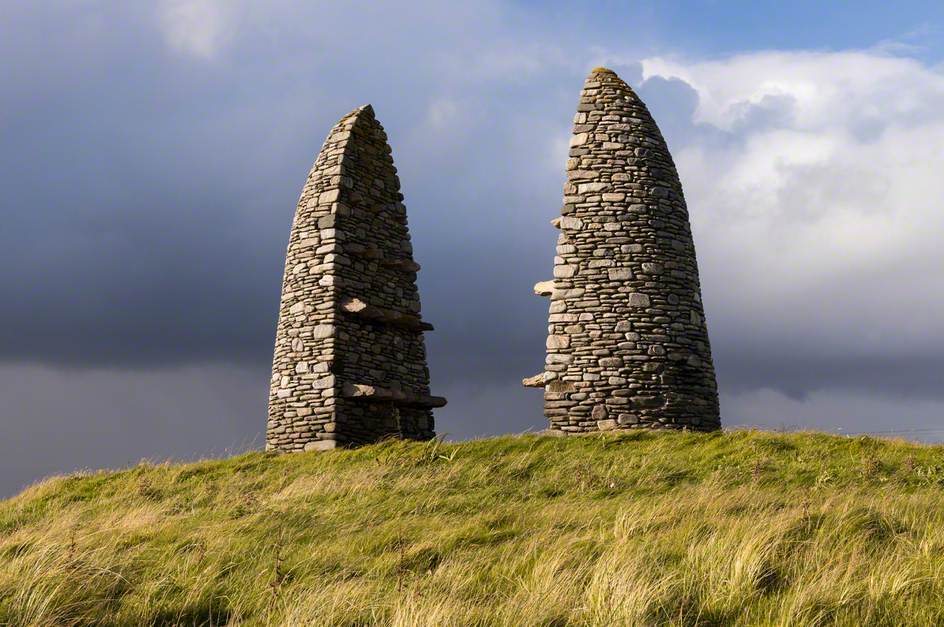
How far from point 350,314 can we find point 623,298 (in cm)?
611

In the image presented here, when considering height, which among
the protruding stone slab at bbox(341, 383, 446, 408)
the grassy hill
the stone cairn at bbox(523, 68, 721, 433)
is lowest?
the grassy hill

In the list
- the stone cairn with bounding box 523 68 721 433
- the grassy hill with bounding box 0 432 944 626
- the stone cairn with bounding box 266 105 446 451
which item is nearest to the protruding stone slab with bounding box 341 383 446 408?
the stone cairn with bounding box 266 105 446 451

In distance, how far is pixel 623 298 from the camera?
65.0 feet

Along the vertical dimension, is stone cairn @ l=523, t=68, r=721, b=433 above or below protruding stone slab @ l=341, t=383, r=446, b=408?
above

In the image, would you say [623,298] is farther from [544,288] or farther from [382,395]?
[382,395]

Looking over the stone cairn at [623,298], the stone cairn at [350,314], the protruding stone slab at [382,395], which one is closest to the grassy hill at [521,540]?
the stone cairn at [623,298]

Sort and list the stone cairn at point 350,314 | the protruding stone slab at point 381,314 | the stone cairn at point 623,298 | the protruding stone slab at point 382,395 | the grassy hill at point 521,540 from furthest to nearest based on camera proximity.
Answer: the protruding stone slab at point 381,314 → the stone cairn at point 350,314 → the protruding stone slab at point 382,395 → the stone cairn at point 623,298 → the grassy hill at point 521,540

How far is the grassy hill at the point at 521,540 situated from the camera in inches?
332

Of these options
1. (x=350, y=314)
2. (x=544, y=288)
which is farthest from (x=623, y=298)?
(x=350, y=314)

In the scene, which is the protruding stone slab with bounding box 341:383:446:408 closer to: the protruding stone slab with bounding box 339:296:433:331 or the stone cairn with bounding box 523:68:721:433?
the protruding stone slab with bounding box 339:296:433:331

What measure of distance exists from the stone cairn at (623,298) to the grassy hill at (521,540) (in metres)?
1.22

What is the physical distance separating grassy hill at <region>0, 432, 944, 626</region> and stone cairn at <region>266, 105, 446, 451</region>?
119 inches

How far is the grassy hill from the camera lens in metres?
8.45

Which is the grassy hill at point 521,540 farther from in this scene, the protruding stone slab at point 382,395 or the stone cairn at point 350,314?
the stone cairn at point 350,314
